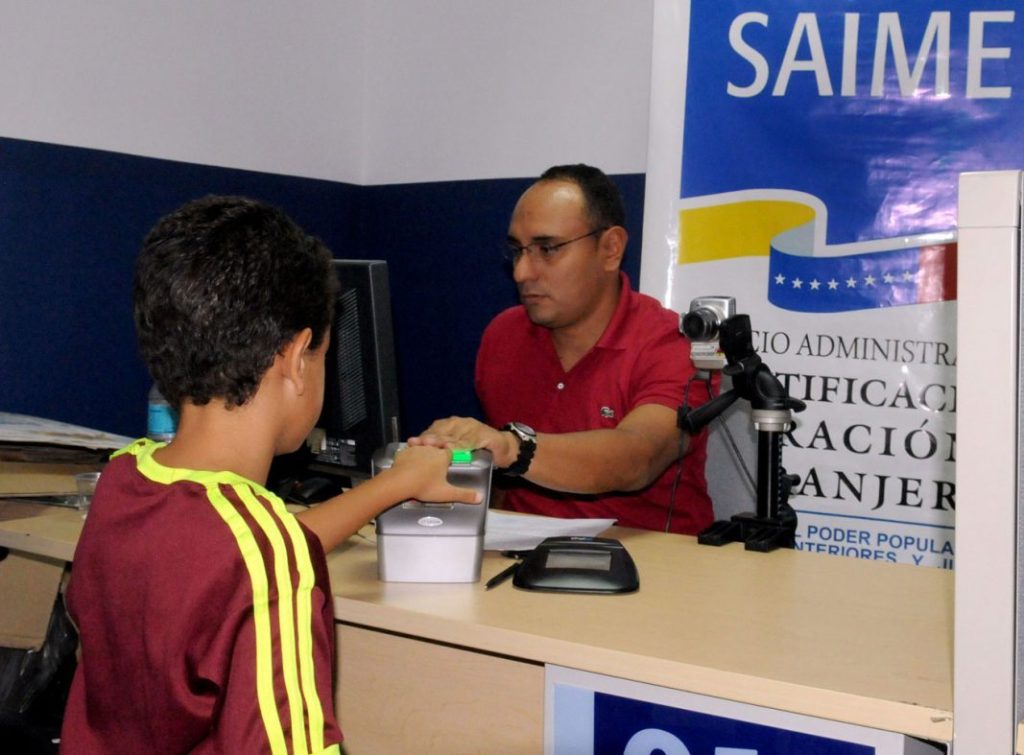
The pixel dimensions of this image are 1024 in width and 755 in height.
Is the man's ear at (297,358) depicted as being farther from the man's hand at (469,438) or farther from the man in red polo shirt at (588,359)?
the man in red polo shirt at (588,359)

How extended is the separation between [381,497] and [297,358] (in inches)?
13.5

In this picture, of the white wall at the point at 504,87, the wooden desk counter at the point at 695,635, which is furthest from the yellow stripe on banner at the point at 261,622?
the white wall at the point at 504,87

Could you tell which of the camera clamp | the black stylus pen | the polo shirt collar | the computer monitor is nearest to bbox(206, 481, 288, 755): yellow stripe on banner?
the black stylus pen

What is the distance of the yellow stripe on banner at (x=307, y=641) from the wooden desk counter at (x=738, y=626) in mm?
319

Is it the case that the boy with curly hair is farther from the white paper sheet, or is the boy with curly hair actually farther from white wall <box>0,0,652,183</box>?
white wall <box>0,0,652,183</box>

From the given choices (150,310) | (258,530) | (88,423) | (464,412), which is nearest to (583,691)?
(258,530)

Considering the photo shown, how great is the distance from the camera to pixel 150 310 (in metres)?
1.13

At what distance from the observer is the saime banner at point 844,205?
246cm

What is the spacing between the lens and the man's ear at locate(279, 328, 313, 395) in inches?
45.9

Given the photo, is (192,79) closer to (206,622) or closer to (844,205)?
(844,205)

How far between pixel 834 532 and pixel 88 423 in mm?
1875

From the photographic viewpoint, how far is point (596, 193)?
2555 mm

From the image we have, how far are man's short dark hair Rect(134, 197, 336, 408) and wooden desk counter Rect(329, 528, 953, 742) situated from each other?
1.31ft

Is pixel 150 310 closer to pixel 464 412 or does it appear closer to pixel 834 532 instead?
pixel 834 532
